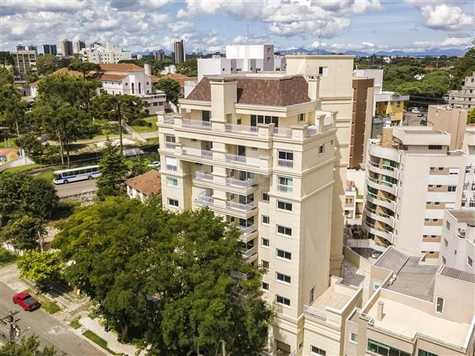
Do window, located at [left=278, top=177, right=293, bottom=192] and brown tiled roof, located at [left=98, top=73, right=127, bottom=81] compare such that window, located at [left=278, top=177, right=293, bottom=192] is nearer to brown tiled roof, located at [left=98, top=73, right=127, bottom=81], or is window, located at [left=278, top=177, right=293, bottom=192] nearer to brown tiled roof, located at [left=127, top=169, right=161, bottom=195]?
brown tiled roof, located at [left=127, top=169, right=161, bottom=195]

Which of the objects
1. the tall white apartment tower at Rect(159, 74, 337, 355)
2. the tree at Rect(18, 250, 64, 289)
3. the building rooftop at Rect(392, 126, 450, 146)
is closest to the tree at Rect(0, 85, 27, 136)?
the tree at Rect(18, 250, 64, 289)

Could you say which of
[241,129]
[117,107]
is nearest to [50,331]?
[241,129]

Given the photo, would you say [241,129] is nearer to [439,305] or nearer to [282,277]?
[282,277]

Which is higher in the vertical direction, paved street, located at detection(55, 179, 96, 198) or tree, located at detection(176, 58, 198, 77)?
tree, located at detection(176, 58, 198, 77)

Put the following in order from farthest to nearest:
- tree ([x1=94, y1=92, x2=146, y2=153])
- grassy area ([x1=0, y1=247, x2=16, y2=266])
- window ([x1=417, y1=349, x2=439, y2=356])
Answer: tree ([x1=94, y1=92, x2=146, y2=153])
grassy area ([x1=0, y1=247, x2=16, y2=266])
window ([x1=417, y1=349, x2=439, y2=356])

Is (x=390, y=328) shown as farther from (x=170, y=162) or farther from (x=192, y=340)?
(x=170, y=162)

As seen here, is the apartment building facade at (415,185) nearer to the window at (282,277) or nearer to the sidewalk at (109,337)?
the window at (282,277)
